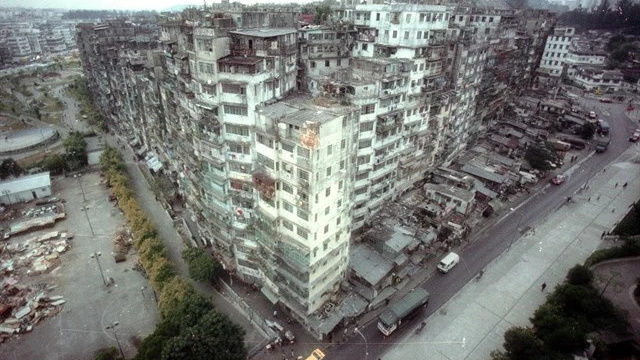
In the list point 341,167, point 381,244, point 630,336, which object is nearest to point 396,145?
point 381,244

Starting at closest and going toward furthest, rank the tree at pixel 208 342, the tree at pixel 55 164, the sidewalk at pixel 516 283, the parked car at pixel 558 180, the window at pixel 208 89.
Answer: the tree at pixel 208 342, the window at pixel 208 89, the sidewalk at pixel 516 283, the parked car at pixel 558 180, the tree at pixel 55 164

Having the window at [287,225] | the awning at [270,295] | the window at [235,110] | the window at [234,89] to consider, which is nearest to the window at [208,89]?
the window at [234,89]

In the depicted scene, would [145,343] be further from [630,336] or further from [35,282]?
[630,336]

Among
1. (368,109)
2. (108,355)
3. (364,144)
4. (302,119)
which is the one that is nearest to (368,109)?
(368,109)

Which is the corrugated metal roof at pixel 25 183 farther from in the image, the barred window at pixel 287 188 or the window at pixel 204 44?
the barred window at pixel 287 188

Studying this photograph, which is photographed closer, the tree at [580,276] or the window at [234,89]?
the window at [234,89]

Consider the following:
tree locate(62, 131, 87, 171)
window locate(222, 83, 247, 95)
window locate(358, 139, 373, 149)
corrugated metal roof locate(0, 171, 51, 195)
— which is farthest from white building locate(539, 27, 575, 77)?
corrugated metal roof locate(0, 171, 51, 195)
